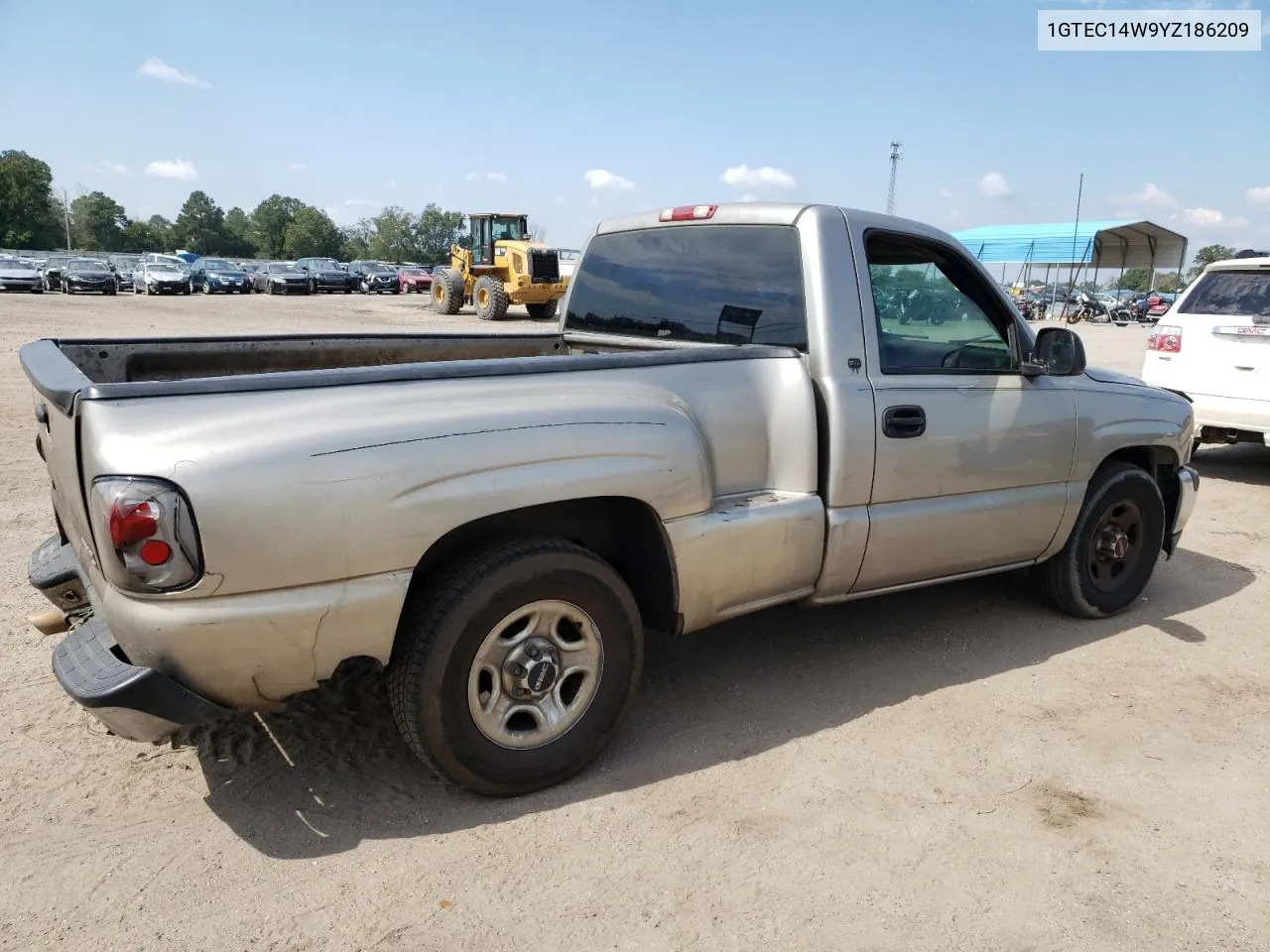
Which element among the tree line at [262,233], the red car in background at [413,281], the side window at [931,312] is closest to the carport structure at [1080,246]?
the red car in background at [413,281]

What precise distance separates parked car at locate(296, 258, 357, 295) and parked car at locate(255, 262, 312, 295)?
333mm

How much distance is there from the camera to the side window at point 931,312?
3.73 meters

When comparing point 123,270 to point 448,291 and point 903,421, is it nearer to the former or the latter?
point 448,291

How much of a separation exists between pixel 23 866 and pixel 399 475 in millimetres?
1540

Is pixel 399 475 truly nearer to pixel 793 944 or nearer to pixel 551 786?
pixel 551 786

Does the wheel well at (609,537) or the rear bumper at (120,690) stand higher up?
the wheel well at (609,537)

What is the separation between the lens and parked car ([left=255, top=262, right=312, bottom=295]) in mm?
37656

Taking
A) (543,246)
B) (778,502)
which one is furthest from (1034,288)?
(778,502)

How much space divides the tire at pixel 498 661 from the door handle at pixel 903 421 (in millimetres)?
1260

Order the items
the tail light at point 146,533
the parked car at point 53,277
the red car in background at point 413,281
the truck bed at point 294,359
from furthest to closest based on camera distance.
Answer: the red car in background at point 413,281 < the parked car at point 53,277 < the truck bed at point 294,359 < the tail light at point 146,533

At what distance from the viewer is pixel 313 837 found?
2760 mm

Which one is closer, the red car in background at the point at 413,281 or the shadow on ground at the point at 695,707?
the shadow on ground at the point at 695,707

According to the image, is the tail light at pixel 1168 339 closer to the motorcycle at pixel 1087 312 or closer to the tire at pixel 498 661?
the tire at pixel 498 661

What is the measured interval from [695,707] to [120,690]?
6.79 ft
